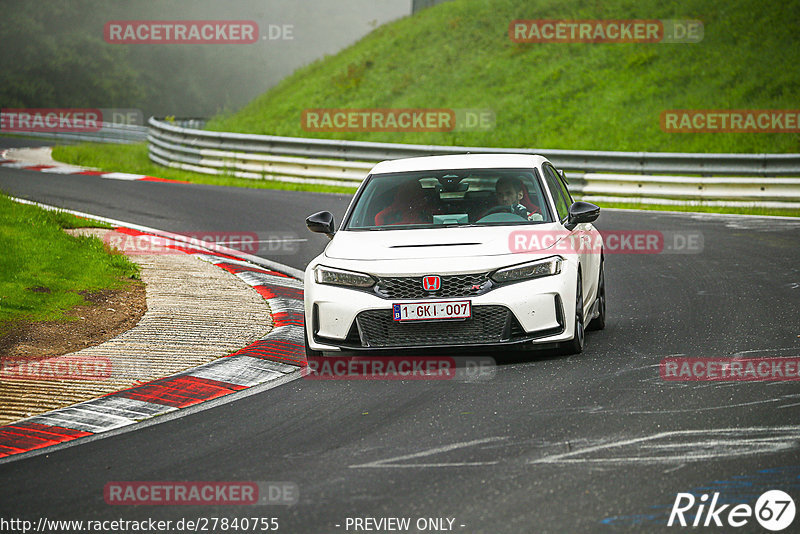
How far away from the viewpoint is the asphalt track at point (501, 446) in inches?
197

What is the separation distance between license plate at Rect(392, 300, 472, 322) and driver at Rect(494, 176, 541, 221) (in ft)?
4.88

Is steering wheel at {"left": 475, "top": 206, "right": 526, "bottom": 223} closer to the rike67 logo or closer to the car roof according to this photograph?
the car roof

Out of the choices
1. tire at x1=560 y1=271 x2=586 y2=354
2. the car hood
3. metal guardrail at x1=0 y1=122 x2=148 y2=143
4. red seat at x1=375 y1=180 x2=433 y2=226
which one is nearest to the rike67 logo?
tire at x1=560 y1=271 x2=586 y2=354

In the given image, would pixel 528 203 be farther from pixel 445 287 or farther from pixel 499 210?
pixel 445 287

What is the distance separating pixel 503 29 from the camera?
122 ft

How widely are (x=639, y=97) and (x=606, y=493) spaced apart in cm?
2424

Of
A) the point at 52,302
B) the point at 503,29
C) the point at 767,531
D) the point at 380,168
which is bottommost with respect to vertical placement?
the point at 767,531

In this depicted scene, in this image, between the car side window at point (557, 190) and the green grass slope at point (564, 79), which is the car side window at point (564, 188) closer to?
the car side window at point (557, 190)

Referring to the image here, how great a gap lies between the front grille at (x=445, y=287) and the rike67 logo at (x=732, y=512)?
122 inches

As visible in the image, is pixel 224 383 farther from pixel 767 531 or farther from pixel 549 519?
pixel 767 531

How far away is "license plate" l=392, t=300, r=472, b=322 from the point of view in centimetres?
771

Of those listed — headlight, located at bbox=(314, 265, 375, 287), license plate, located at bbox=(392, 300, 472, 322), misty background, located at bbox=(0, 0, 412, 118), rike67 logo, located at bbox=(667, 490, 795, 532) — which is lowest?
rike67 logo, located at bbox=(667, 490, 795, 532)

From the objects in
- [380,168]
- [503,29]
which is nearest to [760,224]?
[380,168]

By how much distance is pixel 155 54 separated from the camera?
93438 millimetres
